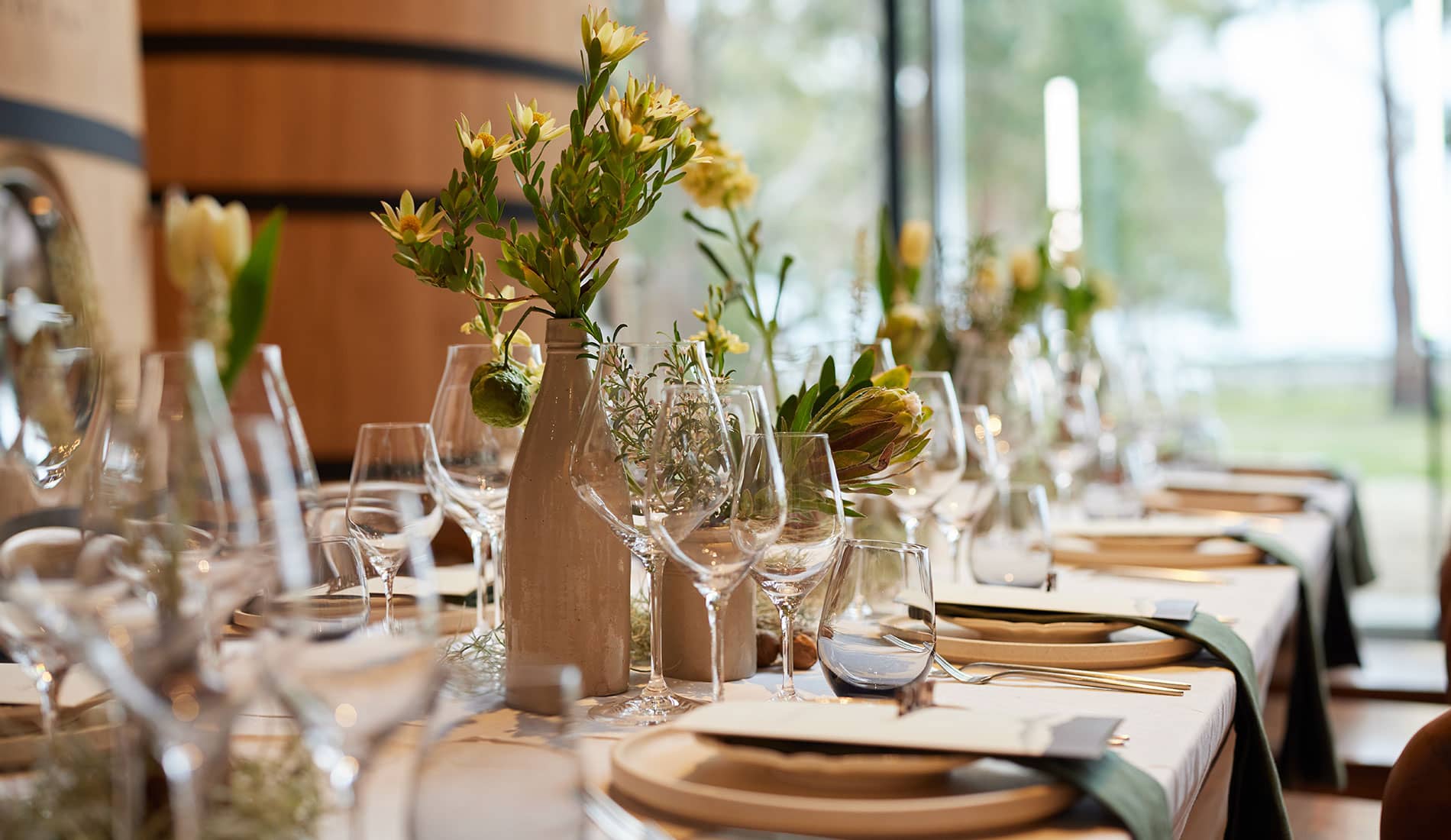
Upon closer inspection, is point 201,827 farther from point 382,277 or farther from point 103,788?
point 382,277

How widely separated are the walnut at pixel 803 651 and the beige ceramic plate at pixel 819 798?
35 cm

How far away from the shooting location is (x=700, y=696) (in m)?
1.11

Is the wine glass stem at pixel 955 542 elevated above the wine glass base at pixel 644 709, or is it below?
above

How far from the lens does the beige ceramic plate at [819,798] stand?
2.44ft

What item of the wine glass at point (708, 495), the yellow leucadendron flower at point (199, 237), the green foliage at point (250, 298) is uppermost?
the yellow leucadendron flower at point (199, 237)

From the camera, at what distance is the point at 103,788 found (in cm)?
70

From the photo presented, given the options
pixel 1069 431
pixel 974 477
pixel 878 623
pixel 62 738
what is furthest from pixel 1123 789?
pixel 1069 431

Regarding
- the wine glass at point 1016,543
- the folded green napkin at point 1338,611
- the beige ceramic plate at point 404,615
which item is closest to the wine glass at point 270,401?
the beige ceramic plate at point 404,615

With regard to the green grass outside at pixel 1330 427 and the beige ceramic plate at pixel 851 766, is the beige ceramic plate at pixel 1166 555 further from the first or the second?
the green grass outside at pixel 1330 427

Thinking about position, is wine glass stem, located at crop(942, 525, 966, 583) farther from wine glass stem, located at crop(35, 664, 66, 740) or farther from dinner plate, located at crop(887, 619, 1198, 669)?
wine glass stem, located at crop(35, 664, 66, 740)

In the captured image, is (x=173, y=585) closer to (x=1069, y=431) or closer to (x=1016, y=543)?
(x=1016, y=543)

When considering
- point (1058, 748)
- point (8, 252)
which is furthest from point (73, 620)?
point (8, 252)

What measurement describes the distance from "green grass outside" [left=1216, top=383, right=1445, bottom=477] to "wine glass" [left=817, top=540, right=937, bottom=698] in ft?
14.9

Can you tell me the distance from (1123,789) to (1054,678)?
1.14 feet
